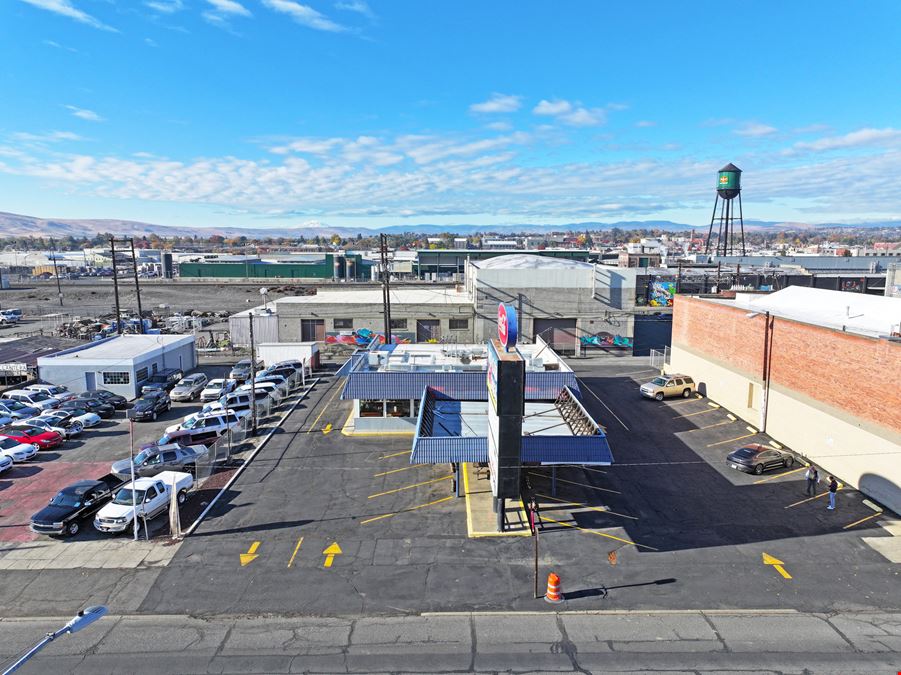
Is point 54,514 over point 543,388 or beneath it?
beneath

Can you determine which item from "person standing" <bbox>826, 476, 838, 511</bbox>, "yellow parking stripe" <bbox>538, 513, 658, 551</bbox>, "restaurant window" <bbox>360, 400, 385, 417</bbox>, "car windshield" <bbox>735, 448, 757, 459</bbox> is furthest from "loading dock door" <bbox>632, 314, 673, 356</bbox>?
"yellow parking stripe" <bbox>538, 513, 658, 551</bbox>

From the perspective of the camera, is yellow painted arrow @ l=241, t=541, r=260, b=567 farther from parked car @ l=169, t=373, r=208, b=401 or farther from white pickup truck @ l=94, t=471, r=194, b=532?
parked car @ l=169, t=373, r=208, b=401

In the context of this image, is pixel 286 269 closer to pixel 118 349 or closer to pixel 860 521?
pixel 118 349

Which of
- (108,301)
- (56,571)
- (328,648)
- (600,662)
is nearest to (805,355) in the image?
(600,662)

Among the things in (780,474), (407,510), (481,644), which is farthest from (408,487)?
(780,474)

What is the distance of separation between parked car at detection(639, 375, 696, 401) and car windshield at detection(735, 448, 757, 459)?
476 inches

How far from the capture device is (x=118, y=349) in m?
48.4

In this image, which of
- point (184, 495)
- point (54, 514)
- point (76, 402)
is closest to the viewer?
point (54, 514)

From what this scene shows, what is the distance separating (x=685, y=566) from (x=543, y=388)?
1393cm

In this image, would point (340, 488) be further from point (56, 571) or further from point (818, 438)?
point (818, 438)

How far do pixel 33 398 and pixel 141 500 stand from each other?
24.6 metres

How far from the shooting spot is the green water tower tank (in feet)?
325

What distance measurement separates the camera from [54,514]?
22.7m

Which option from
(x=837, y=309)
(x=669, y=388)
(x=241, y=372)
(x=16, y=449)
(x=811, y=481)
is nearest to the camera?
(x=811, y=481)
